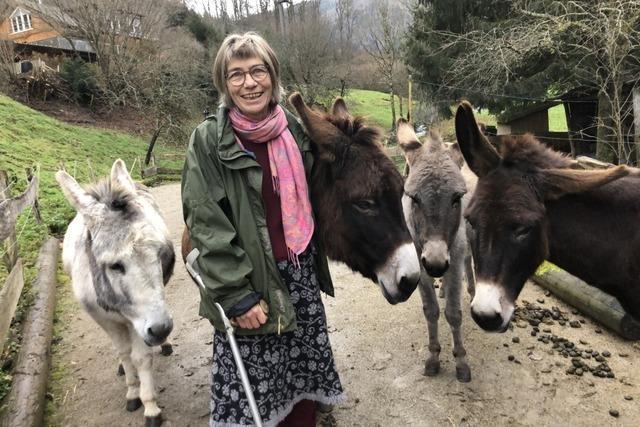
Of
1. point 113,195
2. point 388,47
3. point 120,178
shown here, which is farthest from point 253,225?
point 388,47

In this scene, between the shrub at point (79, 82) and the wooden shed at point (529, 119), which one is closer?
the wooden shed at point (529, 119)

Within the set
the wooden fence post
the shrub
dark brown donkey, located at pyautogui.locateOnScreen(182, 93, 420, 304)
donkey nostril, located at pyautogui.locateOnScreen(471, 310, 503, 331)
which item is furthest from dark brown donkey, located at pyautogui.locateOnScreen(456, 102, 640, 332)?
the shrub

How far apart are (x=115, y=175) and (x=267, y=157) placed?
184 cm

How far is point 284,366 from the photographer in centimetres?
233

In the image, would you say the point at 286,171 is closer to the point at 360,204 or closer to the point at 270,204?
the point at 270,204

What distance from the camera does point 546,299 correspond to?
16.2 feet

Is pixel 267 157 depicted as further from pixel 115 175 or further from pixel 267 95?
pixel 115 175

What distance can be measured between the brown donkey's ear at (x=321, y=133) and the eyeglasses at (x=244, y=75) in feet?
0.92

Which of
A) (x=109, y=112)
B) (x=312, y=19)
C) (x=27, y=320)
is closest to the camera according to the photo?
(x=27, y=320)

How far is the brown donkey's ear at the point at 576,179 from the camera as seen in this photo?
6.56ft

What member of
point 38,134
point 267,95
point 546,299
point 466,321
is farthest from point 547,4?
point 38,134

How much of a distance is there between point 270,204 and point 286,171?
0.67 feet

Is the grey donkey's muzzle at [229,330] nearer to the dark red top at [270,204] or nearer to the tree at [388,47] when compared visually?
the dark red top at [270,204]

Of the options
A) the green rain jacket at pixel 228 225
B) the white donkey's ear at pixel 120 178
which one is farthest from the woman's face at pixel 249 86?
the white donkey's ear at pixel 120 178
